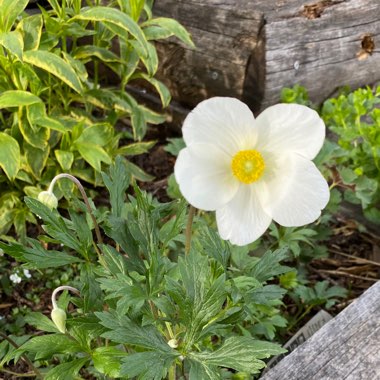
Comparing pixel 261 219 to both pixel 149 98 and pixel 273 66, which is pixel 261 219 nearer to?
pixel 273 66

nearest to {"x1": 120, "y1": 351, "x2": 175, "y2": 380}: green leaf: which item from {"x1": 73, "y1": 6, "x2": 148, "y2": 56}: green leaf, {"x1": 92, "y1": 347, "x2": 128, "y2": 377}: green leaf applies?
{"x1": 92, "y1": 347, "x2": 128, "y2": 377}: green leaf

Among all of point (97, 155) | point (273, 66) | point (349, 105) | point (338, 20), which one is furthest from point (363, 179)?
point (97, 155)

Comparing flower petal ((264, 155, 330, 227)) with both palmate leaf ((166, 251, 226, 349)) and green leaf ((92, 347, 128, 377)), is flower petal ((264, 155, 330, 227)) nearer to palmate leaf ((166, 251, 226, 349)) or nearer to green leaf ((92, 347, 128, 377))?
palmate leaf ((166, 251, 226, 349))

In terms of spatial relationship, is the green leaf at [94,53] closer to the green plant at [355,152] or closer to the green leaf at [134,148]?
the green leaf at [134,148]

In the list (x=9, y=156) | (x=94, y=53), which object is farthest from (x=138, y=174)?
(x=9, y=156)

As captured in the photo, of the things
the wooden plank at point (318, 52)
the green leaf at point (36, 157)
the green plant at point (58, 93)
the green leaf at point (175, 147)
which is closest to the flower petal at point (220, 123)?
the green plant at point (58, 93)

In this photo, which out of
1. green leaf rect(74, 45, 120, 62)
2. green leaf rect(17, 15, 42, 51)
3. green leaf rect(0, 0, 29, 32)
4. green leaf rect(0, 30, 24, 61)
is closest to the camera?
green leaf rect(0, 30, 24, 61)
